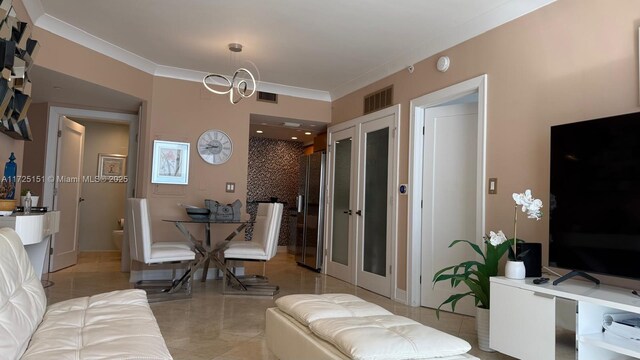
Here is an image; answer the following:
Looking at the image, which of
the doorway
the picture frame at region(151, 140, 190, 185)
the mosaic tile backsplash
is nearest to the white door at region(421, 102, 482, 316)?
the doorway

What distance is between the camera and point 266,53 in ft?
15.3

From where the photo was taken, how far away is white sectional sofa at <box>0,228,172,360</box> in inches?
58.7

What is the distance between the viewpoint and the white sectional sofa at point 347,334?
5.71 ft

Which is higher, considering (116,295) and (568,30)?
(568,30)

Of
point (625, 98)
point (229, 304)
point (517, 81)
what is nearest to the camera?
point (625, 98)

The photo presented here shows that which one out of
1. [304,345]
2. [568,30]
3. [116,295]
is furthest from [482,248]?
[116,295]

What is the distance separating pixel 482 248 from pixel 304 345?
2013 millimetres

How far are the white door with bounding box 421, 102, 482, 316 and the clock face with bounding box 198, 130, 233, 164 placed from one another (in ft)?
8.72

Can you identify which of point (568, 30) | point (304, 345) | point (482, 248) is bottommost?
point (304, 345)

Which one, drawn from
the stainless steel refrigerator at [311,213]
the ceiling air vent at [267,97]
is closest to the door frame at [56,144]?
the ceiling air vent at [267,97]

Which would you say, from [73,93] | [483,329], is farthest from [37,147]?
[483,329]

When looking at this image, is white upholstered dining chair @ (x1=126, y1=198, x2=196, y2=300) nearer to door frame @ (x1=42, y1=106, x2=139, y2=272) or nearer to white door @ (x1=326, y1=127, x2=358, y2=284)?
door frame @ (x1=42, y1=106, x2=139, y2=272)

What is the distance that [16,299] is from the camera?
5.65 feet

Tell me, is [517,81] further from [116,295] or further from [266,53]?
[116,295]
